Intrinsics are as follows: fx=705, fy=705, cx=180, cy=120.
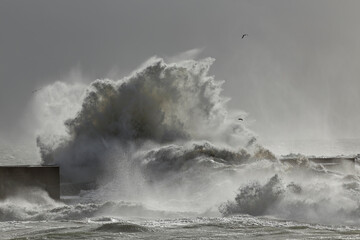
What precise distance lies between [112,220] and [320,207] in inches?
152

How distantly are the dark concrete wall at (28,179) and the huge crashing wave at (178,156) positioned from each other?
0.99m

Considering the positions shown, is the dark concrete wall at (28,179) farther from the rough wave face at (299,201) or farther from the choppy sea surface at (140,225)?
the rough wave face at (299,201)

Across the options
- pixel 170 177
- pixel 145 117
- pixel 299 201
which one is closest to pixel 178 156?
pixel 170 177

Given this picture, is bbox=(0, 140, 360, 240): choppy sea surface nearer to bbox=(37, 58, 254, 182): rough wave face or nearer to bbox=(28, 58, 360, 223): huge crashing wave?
bbox=(28, 58, 360, 223): huge crashing wave

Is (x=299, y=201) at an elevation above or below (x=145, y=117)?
below

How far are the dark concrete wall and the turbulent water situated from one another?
19 cm

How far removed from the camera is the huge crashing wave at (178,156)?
13.8 m

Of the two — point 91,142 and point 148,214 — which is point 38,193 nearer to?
point 148,214

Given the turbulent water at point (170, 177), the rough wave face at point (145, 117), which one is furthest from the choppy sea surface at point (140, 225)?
the rough wave face at point (145, 117)

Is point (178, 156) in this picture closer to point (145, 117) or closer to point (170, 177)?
point (170, 177)

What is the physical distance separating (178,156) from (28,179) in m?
5.01

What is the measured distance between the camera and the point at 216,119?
24.6 metres

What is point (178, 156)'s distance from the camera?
63.7 feet

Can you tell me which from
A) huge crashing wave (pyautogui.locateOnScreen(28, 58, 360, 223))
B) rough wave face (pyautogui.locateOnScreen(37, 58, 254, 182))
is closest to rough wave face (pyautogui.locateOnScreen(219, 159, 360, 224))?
huge crashing wave (pyautogui.locateOnScreen(28, 58, 360, 223))
